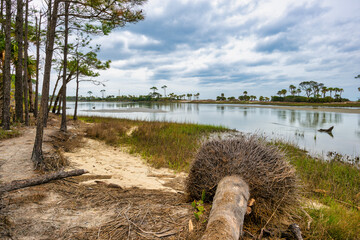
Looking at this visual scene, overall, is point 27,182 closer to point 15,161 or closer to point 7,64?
point 15,161

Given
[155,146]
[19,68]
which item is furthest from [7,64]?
[155,146]

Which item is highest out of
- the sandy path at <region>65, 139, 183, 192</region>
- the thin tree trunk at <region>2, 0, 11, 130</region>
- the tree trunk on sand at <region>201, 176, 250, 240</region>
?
the thin tree trunk at <region>2, 0, 11, 130</region>

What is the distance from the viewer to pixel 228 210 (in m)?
1.95

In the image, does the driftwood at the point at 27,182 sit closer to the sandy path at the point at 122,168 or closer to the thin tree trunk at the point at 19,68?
the sandy path at the point at 122,168

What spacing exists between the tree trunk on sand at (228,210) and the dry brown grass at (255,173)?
6.9 inches

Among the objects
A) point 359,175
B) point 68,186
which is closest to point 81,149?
point 68,186

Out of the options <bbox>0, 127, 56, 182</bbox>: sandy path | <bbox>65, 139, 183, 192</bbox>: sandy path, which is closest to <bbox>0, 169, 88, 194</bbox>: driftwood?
<bbox>65, 139, 183, 192</bbox>: sandy path

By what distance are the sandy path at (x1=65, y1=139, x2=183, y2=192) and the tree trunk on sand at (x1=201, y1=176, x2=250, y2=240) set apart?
2.23 meters

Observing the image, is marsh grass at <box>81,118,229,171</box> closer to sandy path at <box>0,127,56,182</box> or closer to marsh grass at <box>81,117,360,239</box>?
marsh grass at <box>81,117,360,239</box>

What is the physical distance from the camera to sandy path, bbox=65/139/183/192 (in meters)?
4.66

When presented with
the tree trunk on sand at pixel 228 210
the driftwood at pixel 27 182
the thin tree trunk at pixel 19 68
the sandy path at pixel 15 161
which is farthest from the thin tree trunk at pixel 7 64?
the tree trunk on sand at pixel 228 210

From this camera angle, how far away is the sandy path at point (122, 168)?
4.66 metres

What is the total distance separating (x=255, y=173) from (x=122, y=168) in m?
4.67

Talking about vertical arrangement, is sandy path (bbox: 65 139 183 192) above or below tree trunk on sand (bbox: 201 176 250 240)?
below
